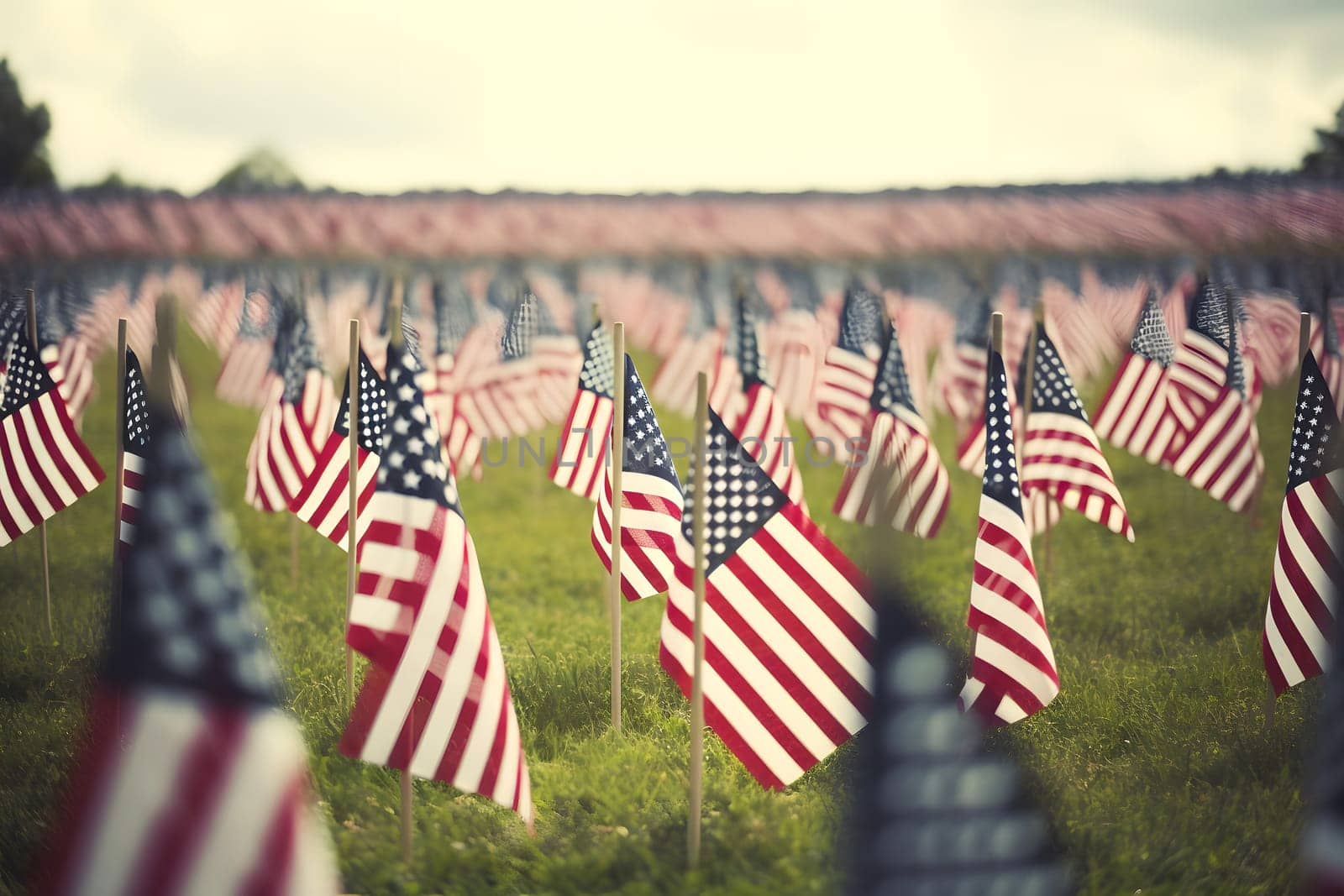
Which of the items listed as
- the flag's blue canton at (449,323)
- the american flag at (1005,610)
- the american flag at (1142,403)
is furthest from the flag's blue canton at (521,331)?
the american flag at (1005,610)

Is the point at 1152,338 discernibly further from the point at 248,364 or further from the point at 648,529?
the point at 248,364

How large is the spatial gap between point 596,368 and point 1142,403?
4619mm

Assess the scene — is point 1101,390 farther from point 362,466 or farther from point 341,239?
point 341,239

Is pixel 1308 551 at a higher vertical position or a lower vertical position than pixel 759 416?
lower

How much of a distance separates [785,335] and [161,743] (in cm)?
1483

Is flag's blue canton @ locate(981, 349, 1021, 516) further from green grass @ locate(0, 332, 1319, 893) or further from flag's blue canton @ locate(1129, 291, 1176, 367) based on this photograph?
flag's blue canton @ locate(1129, 291, 1176, 367)

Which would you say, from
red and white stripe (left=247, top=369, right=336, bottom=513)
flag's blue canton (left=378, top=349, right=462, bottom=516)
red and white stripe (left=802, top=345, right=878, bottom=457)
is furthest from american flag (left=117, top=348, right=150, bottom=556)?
red and white stripe (left=802, top=345, right=878, bottom=457)

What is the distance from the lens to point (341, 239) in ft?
126

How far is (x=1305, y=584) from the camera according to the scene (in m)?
4.89

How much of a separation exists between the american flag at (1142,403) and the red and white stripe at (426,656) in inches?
236

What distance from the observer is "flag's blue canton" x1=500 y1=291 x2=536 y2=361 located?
11.2m

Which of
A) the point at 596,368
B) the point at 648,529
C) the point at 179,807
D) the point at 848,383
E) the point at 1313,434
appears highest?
the point at 848,383

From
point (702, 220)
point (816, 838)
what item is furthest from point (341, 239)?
point (816, 838)

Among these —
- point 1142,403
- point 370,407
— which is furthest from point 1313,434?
point 370,407
